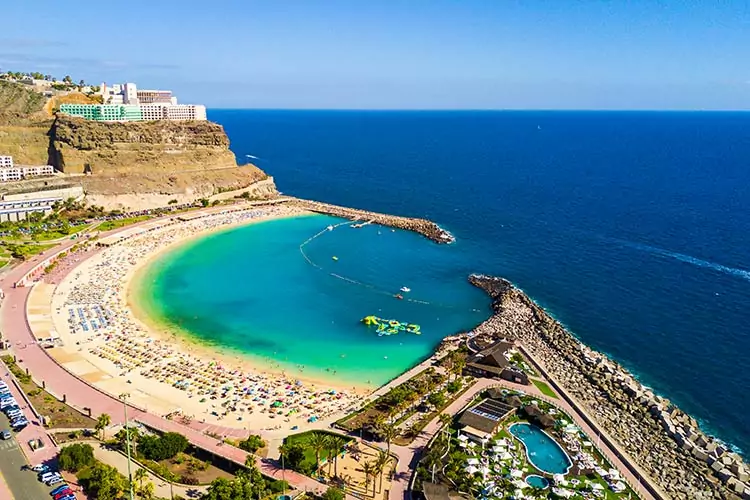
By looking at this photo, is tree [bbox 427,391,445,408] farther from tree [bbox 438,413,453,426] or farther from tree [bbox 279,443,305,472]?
tree [bbox 279,443,305,472]

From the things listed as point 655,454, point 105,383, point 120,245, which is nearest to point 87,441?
point 105,383

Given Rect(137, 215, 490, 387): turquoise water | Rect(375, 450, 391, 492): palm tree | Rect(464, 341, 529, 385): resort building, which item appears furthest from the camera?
Rect(137, 215, 490, 387): turquoise water

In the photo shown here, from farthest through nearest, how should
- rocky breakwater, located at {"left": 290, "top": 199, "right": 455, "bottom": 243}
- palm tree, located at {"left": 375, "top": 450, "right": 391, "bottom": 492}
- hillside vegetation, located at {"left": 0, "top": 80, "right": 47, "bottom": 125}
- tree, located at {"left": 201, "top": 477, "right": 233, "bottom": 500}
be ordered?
hillside vegetation, located at {"left": 0, "top": 80, "right": 47, "bottom": 125}
rocky breakwater, located at {"left": 290, "top": 199, "right": 455, "bottom": 243}
palm tree, located at {"left": 375, "top": 450, "right": 391, "bottom": 492}
tree, located at {"left": 201, "top": 477, "right": 233, "bottom": 500}

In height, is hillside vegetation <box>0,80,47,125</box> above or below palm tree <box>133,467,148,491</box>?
A: above

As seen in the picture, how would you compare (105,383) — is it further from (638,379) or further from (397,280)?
(638,379)

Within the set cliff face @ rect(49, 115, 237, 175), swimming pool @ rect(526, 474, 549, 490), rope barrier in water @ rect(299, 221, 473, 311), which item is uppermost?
cliff face @ rect(49, 115, 237, 175)

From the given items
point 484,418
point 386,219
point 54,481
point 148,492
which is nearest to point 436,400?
point 484,418

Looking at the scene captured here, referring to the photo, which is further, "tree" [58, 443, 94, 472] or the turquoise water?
the turquoise water

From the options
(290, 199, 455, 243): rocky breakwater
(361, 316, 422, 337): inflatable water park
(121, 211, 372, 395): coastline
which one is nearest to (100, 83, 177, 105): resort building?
(290, 199, 455, 243): rocky breakwater
